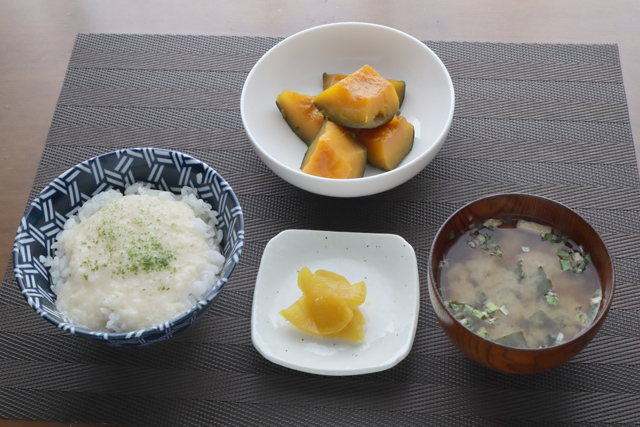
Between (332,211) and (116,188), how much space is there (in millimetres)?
518

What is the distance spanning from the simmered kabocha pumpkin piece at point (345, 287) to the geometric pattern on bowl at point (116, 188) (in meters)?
0.21

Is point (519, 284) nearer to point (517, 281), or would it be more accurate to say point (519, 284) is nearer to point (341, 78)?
point (517, 281)

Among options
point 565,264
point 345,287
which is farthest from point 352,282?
point 565,264

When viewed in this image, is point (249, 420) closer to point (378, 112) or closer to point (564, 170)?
point (378, 112)

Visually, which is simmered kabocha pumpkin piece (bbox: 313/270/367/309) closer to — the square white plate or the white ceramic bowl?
the square white plate

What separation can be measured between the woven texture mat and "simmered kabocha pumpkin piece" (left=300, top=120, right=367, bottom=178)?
12 cm

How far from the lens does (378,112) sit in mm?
1517

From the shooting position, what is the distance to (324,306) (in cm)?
131

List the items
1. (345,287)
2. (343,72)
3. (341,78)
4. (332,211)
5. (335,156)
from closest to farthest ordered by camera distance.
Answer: (345,287), (335,156), (332,211), (341,78), (343,72)

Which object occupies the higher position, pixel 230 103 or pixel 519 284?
pixel 230 103

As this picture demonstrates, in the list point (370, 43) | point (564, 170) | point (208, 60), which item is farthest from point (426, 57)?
point (208, 60)

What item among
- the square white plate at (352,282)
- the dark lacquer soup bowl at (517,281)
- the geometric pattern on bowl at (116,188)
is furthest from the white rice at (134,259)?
the dark lacquer soup bowl at (517,281)

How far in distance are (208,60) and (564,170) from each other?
106cm

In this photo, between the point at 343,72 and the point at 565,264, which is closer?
the point at 565,264
